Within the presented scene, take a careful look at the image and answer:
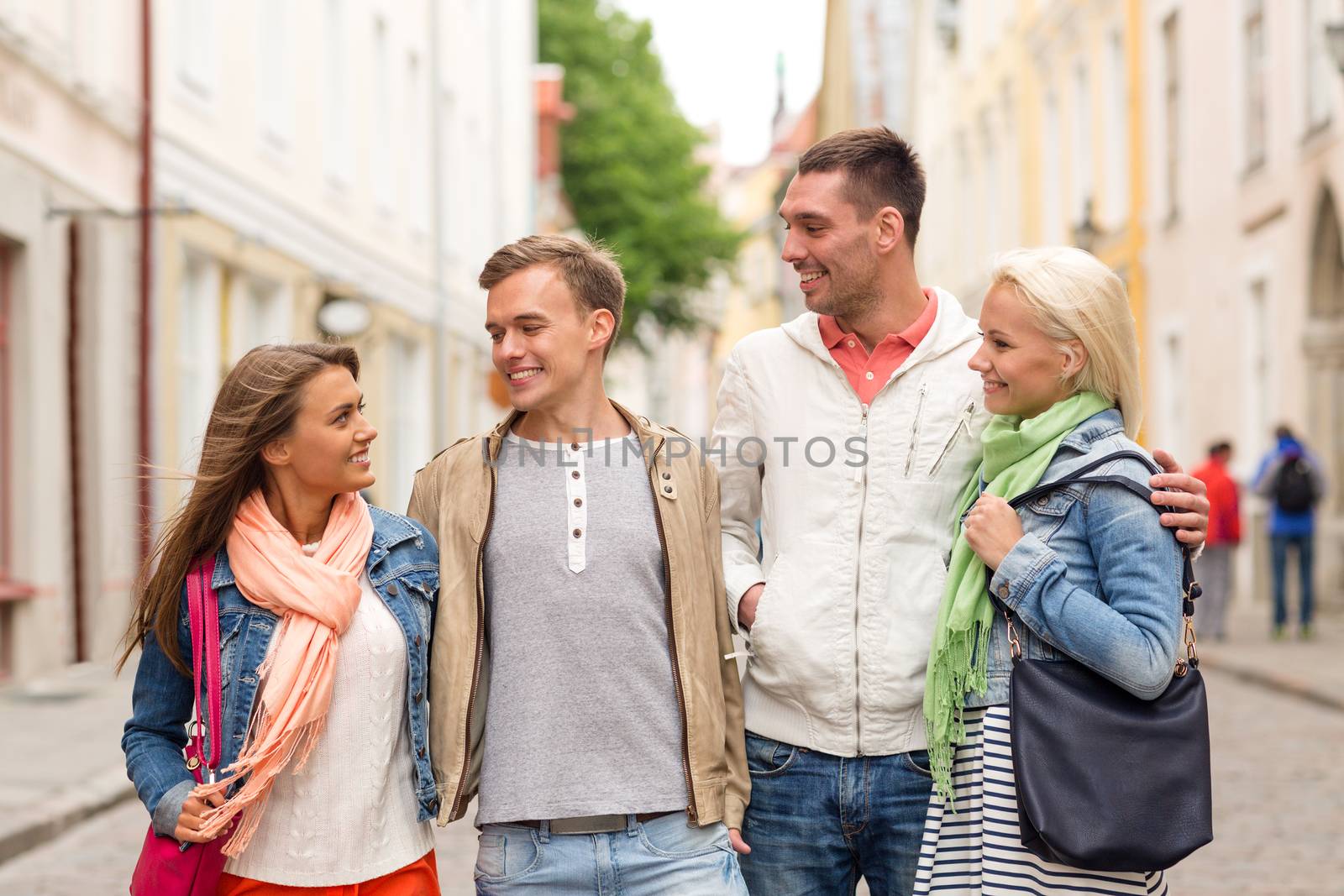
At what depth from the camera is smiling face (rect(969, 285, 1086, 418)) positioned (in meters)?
3.06

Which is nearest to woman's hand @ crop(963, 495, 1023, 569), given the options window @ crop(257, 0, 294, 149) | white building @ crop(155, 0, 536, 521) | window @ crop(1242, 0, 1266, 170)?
white building @ crop(155, 0, 536, 521)

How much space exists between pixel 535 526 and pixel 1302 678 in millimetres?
10133

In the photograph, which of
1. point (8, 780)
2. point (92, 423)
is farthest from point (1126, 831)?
point (92, 423)

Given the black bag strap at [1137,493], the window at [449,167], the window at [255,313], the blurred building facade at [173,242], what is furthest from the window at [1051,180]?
the black bag strap at [1137,493]

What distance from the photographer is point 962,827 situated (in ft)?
10.0

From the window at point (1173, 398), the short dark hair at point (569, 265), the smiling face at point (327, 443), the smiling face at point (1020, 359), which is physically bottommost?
the smiling face at point (327, 443)

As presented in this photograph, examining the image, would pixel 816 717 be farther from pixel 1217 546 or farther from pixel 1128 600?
pixel 1217 546

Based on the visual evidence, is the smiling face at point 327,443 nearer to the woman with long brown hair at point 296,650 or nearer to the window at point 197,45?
the woman with long brown hair at point 296,650

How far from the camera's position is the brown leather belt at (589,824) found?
306 centimetres

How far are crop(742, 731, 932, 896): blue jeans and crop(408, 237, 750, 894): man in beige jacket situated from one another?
0.30 ft

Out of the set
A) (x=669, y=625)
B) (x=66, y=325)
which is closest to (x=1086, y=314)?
(x=669, y=625)

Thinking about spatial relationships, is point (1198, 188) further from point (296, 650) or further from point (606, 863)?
point (296, 650)

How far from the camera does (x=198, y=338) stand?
1581 centimetres

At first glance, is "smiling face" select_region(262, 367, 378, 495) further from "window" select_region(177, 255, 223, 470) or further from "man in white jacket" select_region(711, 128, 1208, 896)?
"window" select_region(177, 255, 223, 470)
